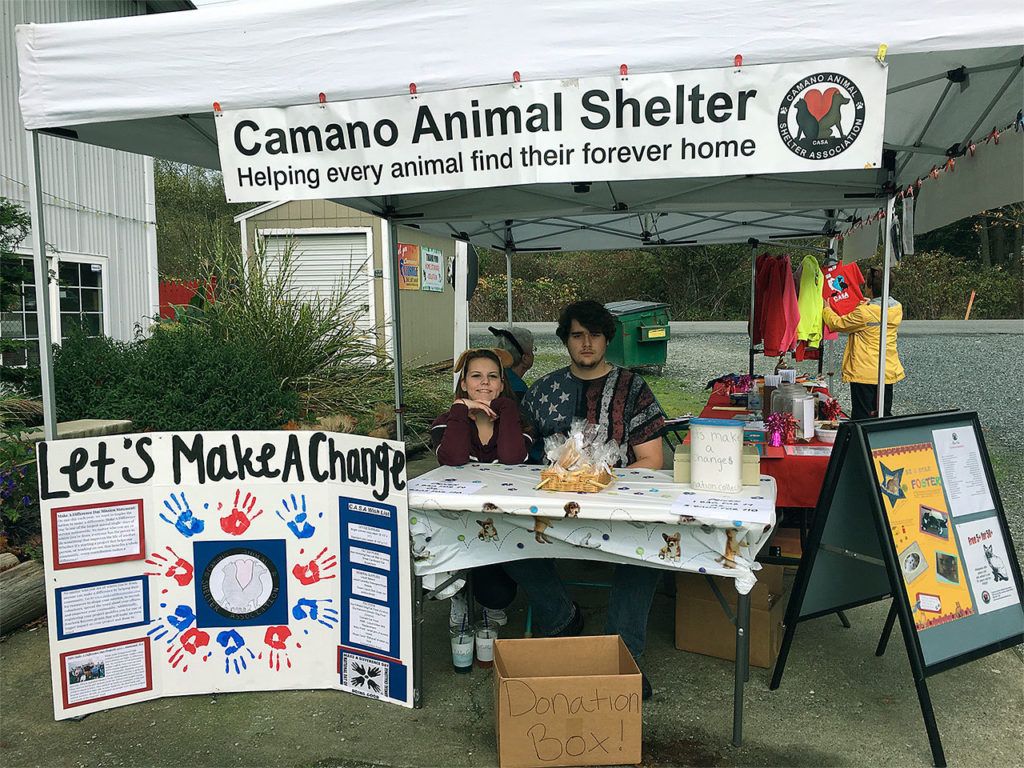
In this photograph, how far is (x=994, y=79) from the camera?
303 cm

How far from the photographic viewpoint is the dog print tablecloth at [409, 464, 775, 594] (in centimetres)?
258

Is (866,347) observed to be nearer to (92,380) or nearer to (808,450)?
(808,450)

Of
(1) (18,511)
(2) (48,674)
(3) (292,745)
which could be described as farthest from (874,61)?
(1) (18,511)

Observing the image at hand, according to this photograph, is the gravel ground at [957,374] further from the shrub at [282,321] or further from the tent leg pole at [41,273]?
the shrub at [282,321]

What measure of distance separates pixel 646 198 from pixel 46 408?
3132 millimetres

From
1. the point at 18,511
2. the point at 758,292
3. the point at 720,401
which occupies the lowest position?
the point at 18,511

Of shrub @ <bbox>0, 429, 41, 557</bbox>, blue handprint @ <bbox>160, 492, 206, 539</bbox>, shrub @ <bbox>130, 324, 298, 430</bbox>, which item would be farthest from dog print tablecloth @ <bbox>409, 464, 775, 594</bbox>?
shrub @ <bbox>130, 324, 298, 430</bbox>

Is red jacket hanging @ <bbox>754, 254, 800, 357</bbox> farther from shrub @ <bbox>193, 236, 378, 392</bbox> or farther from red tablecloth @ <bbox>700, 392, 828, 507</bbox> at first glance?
shrub @ <bbox>193, 236, 378, 392</bbox>

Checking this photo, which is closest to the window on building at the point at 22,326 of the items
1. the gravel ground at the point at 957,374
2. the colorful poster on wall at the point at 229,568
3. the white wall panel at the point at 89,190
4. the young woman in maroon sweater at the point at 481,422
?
Result: the white wall panel at the point at 89,190

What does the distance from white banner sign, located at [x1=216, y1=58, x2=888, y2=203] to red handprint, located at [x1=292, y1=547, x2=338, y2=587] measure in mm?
1328

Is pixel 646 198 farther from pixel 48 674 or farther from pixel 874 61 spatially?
pixel 48 674

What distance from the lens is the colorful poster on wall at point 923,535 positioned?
2643 millimetres

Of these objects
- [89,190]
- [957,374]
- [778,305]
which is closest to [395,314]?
[778,305]

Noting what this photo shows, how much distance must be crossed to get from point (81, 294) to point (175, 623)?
327 inches
